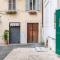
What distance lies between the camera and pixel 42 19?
33281 mm

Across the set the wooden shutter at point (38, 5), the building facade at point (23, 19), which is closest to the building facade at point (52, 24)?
the building facade at point (23, 19)

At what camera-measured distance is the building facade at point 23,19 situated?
3388 cm

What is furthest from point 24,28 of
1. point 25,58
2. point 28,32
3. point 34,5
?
A: point 25,58

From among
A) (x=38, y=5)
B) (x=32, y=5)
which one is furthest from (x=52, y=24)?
(x=32, y=5)

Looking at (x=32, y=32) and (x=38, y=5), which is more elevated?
(x=38, y=5)

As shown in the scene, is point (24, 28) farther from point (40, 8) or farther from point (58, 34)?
point (58, 34)

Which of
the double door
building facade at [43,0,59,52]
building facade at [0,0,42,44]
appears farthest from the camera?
the double door

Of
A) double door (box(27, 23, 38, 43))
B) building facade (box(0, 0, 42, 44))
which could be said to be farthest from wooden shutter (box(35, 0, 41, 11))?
double door (box(27, 23, 38, 43))

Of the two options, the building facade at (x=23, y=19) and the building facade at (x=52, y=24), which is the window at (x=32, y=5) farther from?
the building facade at (x=52, y=24)

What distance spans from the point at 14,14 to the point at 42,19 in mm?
3268

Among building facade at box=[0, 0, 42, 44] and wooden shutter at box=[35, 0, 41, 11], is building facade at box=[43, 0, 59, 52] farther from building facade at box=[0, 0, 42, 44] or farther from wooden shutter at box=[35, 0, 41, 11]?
wooden shutter at box=[35, 0, 41, 11]

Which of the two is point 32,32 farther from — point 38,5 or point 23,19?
point 38,5

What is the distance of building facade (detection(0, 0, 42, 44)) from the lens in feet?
111

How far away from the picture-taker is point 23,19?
111 feet
